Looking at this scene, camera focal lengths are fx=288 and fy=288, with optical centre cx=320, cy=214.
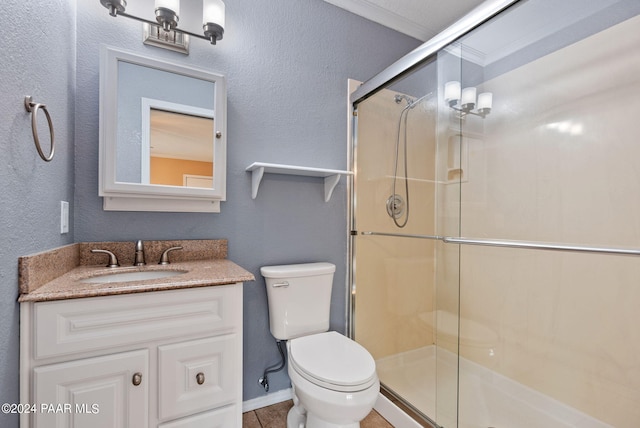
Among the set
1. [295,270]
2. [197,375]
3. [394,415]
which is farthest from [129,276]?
[394,415]

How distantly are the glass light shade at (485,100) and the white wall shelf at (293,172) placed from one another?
778 millimetres

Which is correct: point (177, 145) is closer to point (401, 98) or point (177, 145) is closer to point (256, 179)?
point (256, 179)

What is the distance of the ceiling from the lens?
1.92m

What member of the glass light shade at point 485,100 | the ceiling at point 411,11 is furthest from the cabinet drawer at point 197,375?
the ceiling at point 411,11

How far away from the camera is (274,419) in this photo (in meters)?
1.56

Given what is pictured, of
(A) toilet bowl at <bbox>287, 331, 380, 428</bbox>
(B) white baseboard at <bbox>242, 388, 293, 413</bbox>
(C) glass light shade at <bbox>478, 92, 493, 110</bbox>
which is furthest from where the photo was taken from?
(B) white baseboard at <bbox>242, 388, 293, 413</bbox>

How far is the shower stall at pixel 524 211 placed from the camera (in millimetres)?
1273

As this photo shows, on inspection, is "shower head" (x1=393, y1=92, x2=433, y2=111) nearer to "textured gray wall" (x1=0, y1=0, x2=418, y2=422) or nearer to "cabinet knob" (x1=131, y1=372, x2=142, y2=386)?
"textured gray wall" (x1=0, y1=0, x2=418, y2=422)

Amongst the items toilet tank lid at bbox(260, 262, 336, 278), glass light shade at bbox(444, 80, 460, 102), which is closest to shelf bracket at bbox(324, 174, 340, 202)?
toilet tank lid at bbox(260, 262, 336, 278)

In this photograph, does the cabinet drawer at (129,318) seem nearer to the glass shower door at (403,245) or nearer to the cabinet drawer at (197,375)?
the cabinet drawer at (197,375)

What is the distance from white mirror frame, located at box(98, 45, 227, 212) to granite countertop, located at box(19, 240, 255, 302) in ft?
0.63

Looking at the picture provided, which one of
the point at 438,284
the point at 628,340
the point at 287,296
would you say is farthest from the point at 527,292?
the point at 287,296

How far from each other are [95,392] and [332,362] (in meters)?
0.86

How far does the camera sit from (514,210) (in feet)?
4.88
